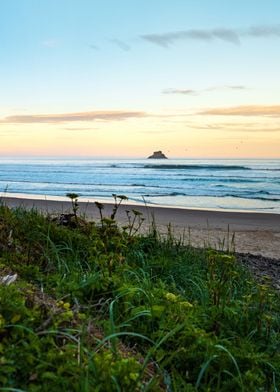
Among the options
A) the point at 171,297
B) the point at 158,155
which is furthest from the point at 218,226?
the point at 158,155

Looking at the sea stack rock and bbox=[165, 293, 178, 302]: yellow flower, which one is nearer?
bbox=[165, 293, 178, 302]: yellow flower

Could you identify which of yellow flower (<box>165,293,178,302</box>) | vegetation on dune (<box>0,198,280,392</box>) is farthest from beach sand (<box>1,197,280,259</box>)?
yellow flower (<box>165,293,178,302</box>)

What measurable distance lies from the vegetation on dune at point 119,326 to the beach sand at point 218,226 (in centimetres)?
289

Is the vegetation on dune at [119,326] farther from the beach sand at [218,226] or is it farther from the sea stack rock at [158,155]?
the sea stack rock at [158,155]

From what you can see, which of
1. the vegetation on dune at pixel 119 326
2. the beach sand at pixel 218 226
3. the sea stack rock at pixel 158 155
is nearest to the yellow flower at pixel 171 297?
the vegetation on dune at pixel 119 326

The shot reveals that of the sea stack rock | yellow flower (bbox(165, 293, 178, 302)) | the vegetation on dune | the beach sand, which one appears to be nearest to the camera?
the vegetation on dune

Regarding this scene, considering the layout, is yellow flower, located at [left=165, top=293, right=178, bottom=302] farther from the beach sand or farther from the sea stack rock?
the sea stack rock

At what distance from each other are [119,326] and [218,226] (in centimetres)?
1130

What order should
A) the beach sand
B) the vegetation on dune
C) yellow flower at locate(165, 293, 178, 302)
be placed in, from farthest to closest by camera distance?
the beach sand, yellow flower at locate(165, 293, 178, 302), the vegetation on dune

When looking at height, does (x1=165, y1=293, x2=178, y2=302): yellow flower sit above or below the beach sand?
above

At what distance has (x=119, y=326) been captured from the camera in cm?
292

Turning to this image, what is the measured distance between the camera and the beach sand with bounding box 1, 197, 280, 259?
9680 millimetres

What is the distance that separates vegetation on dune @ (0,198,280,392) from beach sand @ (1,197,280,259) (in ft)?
9.49

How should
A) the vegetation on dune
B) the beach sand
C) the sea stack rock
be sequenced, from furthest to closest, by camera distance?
the sea stack rock < the beach sand < the vegetation on dune
